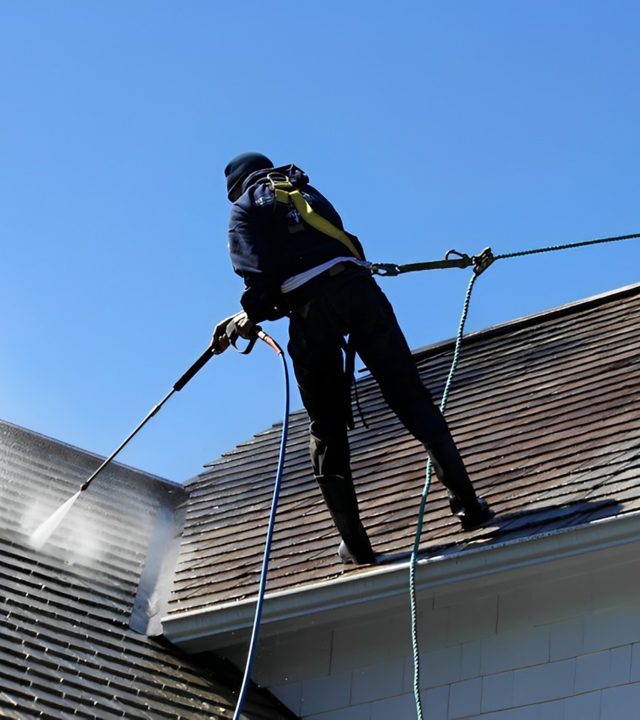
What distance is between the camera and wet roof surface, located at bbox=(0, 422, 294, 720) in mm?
7410

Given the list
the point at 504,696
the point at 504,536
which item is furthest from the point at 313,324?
the point at 504,696

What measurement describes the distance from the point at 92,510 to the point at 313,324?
134 inches

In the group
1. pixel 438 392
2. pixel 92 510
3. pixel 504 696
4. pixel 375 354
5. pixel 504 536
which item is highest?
pixel 438 392

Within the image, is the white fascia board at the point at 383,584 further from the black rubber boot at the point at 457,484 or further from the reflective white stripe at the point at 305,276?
the reflective white stripe at the point at 305,276

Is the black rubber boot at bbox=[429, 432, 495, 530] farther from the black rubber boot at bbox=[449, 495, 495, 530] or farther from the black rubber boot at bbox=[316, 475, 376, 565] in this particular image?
the black rubber boot at bbox=[316, 475, 376, 565]

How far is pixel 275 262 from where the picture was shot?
24.0 ft

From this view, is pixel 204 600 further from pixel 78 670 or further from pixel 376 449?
pixel 376 449

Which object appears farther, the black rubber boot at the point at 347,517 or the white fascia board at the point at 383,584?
the black rubber boot at the point at 347,517

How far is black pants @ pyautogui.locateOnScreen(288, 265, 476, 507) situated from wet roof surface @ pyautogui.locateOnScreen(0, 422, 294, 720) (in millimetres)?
1710

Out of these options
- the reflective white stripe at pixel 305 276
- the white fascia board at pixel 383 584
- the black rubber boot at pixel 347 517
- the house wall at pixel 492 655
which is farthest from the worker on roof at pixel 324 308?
the house wall at pixel 492 655

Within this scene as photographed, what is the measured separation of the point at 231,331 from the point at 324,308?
2.24 feet

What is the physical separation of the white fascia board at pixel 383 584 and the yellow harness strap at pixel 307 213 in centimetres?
155

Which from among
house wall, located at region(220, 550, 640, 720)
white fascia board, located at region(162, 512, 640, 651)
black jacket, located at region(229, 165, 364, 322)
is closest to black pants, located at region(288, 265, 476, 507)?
black jacket, located at region(229, 165, 364, 322)

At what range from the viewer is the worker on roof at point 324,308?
7309mm
